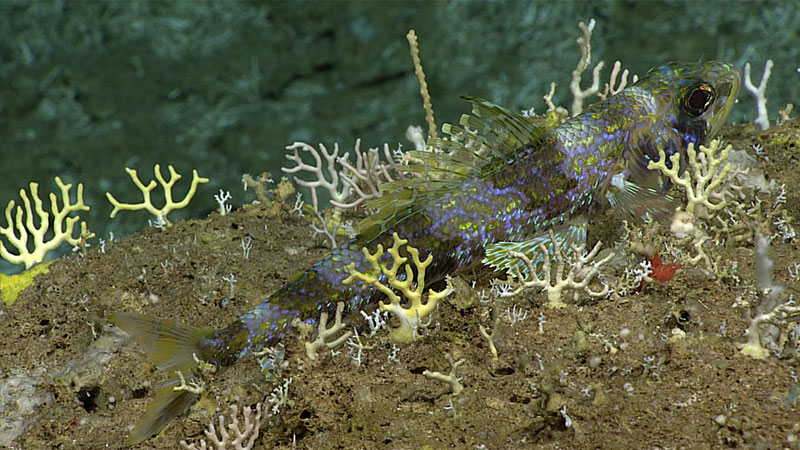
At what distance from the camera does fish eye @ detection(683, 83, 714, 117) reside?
405 centimetres

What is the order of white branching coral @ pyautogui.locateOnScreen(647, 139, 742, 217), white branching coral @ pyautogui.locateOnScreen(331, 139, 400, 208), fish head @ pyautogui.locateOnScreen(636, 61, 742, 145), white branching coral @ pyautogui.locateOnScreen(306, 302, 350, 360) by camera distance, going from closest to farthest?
1. white branching coral @ pyautogui.locateOnScreen(306, 302, 350, 360)
2. white branching coral @ pyautogui.locateOnScreen(647, 139, 742, 217)
3. fish head @ pyautogui.locateOnScreen(636, 61, 742, 145)
4. white branching coral @ pyautogui.locateOnScreen(331, 139, 400, 208)

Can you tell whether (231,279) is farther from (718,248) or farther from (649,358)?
(718,248)

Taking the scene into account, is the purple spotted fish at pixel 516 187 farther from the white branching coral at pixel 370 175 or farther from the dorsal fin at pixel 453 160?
the white branching coral at pixel 370 175

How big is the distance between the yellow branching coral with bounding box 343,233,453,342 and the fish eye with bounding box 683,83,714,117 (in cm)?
207

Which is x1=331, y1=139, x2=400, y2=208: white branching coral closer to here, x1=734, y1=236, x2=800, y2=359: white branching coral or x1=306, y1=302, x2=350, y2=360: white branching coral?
x1=306, y1=302, x2=350, y2=360: white branching coral

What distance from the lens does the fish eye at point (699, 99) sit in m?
4.05

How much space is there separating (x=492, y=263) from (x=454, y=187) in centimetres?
53

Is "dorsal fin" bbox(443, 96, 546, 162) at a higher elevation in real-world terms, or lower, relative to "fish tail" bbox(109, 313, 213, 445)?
higher

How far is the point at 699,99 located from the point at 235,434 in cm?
347

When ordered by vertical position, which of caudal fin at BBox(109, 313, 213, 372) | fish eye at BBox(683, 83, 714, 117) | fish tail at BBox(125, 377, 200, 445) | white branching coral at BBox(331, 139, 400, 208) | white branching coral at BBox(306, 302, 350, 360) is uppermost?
fish eye at BBox(683, 83, 714, 117)

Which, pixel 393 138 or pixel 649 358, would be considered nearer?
pixel 649 358

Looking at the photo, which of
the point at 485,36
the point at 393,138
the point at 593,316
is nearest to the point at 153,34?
the point at 393,138

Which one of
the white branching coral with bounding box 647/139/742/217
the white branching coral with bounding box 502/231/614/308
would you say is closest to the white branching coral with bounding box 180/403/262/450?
the white branching coral with bounding box 502/231/614/308

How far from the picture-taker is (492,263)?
374 centimetres
